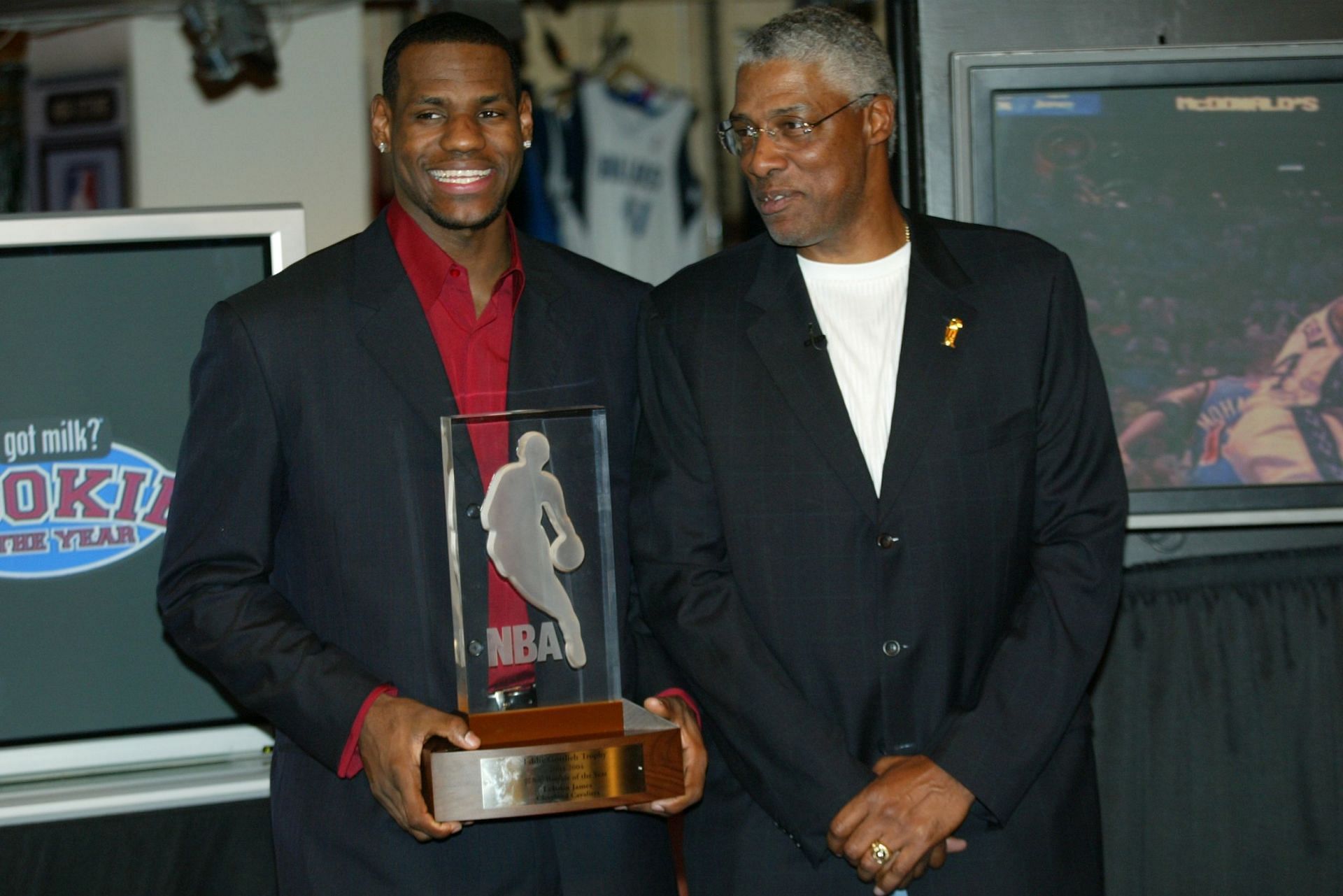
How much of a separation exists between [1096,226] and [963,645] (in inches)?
41.6

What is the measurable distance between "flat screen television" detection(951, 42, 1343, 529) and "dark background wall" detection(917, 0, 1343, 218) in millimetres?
188

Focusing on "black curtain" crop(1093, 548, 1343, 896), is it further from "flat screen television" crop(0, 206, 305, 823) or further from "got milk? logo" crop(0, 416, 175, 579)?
"got milk? logo" crop(0, 416, 175, 579)

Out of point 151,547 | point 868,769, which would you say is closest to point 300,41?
point 151,547

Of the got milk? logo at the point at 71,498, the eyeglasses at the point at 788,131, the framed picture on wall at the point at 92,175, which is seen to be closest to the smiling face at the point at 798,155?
the eyeglasses at the point at 788,131

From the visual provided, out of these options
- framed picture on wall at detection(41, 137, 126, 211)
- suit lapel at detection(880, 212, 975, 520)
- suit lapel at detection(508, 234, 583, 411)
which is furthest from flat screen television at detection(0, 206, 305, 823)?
framed picture on wall at detection(41, 137, 126, 211)

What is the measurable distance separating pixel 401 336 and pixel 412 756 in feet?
2.04

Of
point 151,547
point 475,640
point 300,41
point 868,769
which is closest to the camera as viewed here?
point 475,640

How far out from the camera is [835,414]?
6.95 ft

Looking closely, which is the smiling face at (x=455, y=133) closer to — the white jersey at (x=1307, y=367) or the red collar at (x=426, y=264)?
the red collar at (x=426, y=264)

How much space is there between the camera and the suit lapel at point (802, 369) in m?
2.10

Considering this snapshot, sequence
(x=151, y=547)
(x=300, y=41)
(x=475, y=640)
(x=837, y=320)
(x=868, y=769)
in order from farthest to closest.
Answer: (x=300, y=41) < (x=151, y=547) < (x=837, y=320) < (x=868, y=769) < (x=475, y=640)

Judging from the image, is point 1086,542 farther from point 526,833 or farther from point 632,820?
point 526,833

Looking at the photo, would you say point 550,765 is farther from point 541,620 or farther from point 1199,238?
point 1199,238

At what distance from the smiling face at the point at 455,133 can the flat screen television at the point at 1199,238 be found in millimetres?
974
